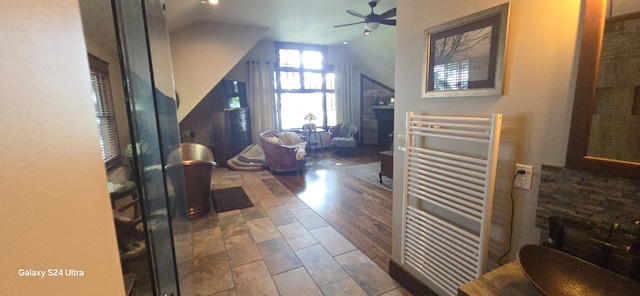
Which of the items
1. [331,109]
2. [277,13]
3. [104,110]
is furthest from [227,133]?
[104,110]

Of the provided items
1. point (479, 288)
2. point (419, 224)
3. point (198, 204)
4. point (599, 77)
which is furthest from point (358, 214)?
point (599, 77)

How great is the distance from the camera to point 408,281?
1.93 meters

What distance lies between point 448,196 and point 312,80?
6885 mm

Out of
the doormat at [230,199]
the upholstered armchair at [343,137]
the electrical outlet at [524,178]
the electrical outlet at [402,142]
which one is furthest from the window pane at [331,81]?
the electrical outlet at [524,178]

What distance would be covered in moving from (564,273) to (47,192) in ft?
5.08

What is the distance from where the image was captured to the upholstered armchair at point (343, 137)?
750 centimetres

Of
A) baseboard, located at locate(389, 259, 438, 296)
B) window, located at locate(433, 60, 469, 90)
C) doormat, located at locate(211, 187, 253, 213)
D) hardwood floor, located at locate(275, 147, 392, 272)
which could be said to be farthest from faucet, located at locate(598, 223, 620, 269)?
doormat, located at locate(211, 187, 253, 213)

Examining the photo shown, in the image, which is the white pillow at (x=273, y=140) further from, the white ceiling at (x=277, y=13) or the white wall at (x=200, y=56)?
the white ceiling at (x=277, y=13)

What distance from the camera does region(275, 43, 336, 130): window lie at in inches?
290

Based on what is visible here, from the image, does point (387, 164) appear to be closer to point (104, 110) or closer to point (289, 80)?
point (104, 110)

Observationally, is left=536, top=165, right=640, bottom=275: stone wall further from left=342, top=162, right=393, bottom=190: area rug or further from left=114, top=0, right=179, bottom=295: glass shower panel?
left=342, top=162, right=393, bottom=190: area rug

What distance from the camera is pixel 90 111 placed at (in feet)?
1.46

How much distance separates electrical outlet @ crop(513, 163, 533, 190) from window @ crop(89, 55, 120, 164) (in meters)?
1.55

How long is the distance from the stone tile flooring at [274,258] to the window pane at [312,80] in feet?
16.5
